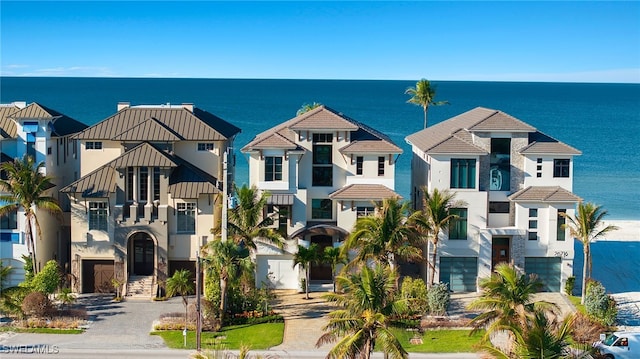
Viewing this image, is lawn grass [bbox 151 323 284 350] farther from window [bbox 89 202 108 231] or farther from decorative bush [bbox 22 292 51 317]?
window [bbox 89 202 108 231]

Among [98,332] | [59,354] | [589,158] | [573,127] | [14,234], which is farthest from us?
[573,127]

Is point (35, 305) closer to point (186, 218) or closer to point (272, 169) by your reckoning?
point (186, 218)

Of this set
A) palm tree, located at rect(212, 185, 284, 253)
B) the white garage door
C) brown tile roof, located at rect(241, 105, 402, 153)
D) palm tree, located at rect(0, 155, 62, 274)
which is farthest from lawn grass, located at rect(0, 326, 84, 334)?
brown tile roof, located at rect(241, 105, 402, 153)

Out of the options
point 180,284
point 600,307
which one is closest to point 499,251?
point 600,307

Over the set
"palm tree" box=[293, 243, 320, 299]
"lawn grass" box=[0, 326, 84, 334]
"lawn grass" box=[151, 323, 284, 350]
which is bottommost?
"lawn grass" box=[151, 323, 284, 350]

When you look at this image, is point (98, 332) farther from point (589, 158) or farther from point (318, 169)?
point (589, 158)

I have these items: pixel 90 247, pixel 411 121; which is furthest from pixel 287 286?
pixel 411 121

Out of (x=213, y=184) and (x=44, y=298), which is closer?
(x=44, y=298)
